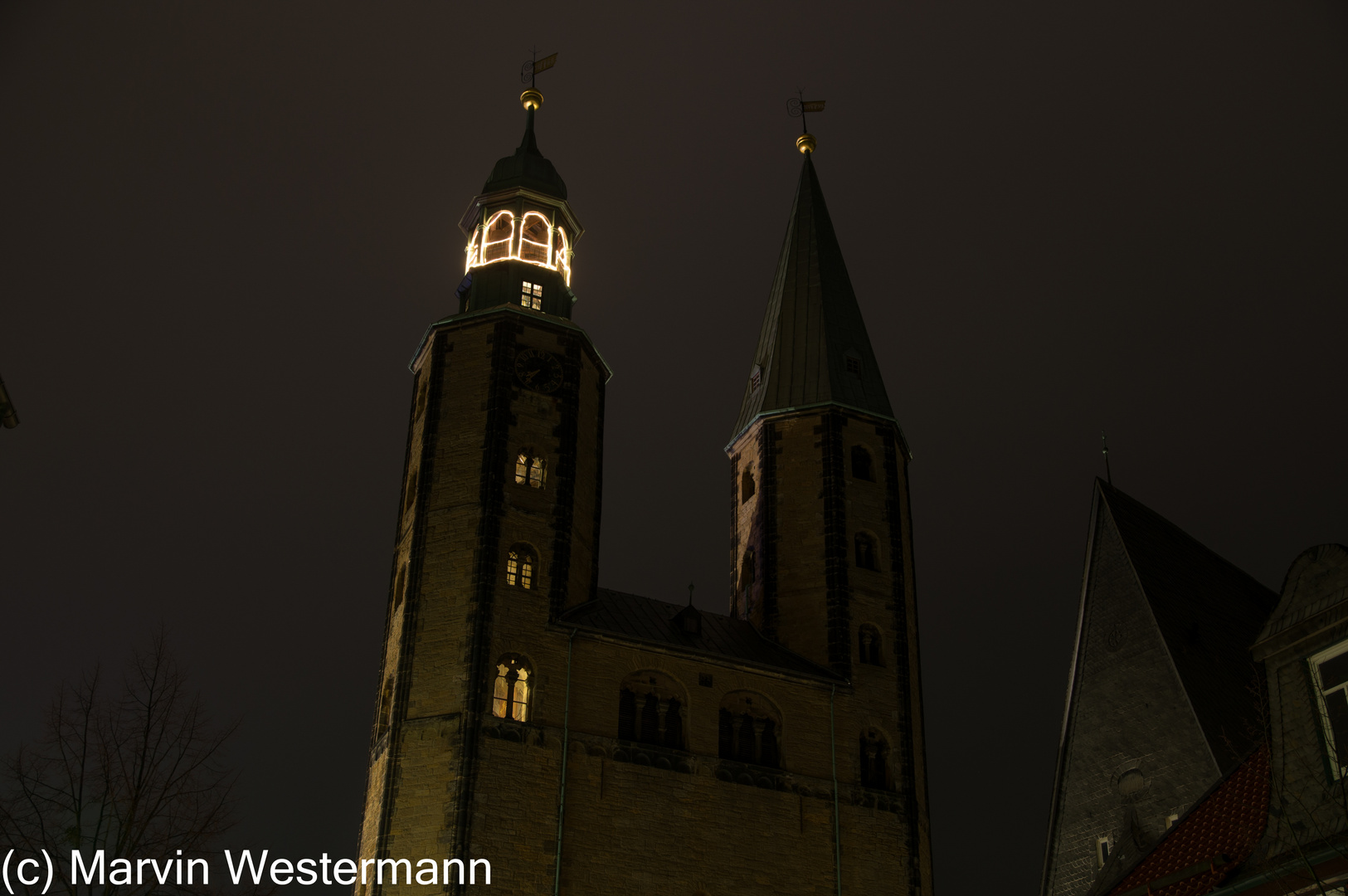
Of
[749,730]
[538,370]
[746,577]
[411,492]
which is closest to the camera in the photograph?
[749,730]

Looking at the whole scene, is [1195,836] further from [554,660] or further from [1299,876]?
[554,660]

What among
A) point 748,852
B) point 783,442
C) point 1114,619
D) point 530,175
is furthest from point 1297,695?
point 530,175

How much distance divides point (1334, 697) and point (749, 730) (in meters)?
22.2

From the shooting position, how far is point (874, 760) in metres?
40.2

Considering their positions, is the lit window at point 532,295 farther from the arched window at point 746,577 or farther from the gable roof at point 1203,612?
the gable roof at point 1203,612

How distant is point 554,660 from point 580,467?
6506mm

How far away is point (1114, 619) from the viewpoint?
3597cm

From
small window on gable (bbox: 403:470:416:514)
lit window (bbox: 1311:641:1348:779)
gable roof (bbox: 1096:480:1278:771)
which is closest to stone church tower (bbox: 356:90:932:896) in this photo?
small window on gable (bbox: 403:470:416:514)

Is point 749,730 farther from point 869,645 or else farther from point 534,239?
point 534,239

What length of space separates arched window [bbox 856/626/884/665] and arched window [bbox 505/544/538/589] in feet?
33.6

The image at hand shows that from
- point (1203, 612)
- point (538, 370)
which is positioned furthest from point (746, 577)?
point (1203, 612)

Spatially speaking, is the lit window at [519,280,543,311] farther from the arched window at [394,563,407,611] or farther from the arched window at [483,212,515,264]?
the arched window at [394,563,407,611]

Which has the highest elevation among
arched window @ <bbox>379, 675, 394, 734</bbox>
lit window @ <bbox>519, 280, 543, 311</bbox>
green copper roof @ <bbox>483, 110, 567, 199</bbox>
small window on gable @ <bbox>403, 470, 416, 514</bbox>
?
green copper roof @ <bbox>483, 110, 567, 199</bbox>

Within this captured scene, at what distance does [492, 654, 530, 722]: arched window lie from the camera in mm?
35750
